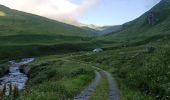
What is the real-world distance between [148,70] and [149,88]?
15.2 ft

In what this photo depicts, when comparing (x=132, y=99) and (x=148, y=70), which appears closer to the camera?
(x=132, y=99)

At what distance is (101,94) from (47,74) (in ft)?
171

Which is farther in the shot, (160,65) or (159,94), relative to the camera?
(160,65)

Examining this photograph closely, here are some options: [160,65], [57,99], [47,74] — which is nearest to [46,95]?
[57,99]

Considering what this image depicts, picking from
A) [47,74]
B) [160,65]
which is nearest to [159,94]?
[160,65]

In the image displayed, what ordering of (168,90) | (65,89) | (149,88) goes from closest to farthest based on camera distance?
1. (168,90)
2. (149,88)
3. (65,89)

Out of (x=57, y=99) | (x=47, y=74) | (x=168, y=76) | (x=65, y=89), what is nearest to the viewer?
(x=57, y=99)

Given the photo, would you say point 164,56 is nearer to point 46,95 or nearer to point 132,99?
point 132,99

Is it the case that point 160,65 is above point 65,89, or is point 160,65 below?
above

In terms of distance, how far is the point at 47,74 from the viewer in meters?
92.7

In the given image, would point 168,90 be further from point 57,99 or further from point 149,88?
point 57,99

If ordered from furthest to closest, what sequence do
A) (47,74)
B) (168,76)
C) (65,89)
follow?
(47,74) → (65,89) → (168,76)

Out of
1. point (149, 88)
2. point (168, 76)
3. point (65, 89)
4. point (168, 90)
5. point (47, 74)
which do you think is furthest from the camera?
point (47, 74)

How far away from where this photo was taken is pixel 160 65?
42000 millimetres
